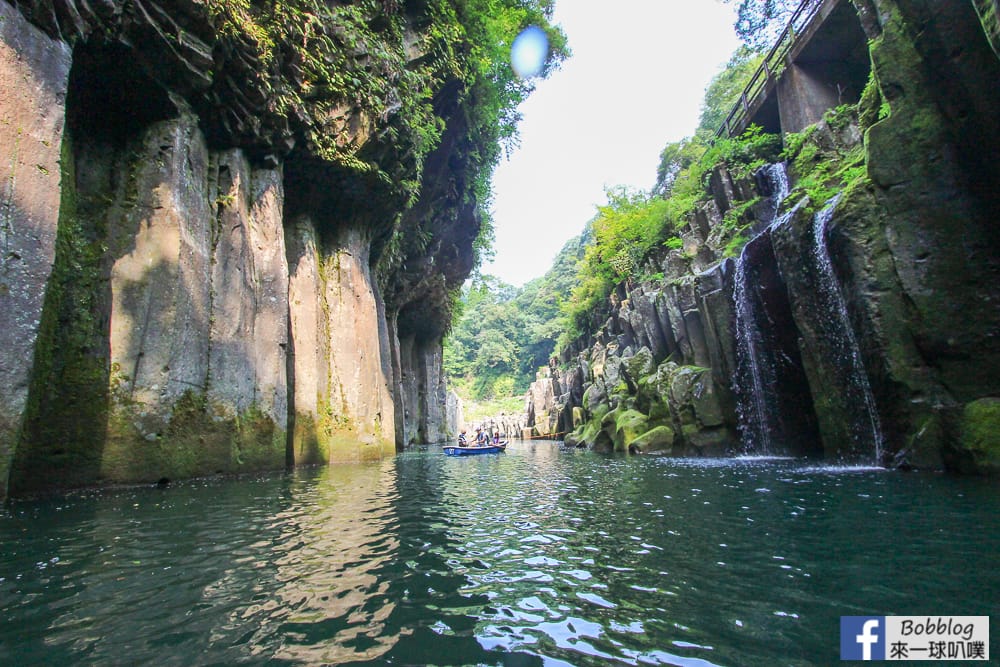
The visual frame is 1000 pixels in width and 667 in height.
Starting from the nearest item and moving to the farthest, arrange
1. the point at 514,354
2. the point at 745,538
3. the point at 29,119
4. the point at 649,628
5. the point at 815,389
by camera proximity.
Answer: the point at 649,628 < the point at 745,538 < the point at 29,119 < the point at 815,389 < the point at 514,354

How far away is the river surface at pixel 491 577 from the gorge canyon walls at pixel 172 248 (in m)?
2.12

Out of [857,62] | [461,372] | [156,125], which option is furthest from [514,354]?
[156,125]

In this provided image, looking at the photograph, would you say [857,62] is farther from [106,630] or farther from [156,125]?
[106,630]

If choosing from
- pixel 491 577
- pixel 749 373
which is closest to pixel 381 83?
pixel 749 373

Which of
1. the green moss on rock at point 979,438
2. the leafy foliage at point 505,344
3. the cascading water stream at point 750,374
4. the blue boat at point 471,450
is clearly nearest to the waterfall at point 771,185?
the cascading water stream at point 750,374

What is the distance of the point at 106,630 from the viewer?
2359 mm

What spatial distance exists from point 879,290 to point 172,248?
12.9m

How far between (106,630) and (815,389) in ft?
39.1

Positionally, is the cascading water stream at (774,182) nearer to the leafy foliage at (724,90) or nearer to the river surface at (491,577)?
the river surface at (491,577)

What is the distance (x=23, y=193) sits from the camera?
5879 mm

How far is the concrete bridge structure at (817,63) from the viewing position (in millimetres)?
15336

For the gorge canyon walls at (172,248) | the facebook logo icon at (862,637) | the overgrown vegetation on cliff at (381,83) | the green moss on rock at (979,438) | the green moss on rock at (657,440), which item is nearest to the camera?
the facebook logo icon at (862,637)

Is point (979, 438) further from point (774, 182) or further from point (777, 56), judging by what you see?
point (777, 56)

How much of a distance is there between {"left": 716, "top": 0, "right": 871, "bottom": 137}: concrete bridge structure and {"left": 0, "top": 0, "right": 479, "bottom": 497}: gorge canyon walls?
1370 centimetres
